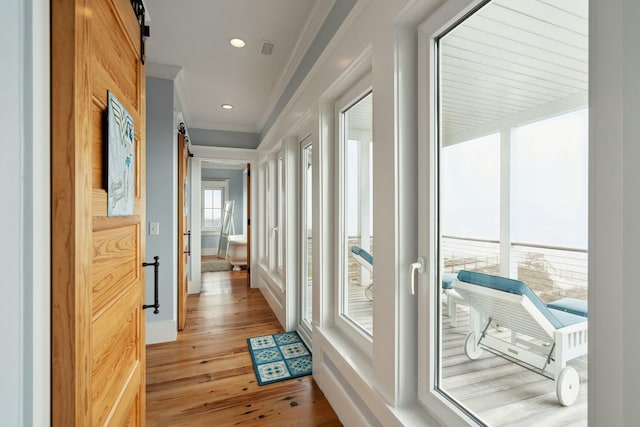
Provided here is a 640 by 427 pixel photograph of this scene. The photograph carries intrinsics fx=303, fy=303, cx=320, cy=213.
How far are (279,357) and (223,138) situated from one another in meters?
3.67

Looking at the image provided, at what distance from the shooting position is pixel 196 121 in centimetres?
482

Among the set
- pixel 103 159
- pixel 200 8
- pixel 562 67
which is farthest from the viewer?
pixel 200 8

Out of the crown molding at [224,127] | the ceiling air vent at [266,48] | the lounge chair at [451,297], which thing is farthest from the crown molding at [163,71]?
the lounge chair at [451,297]

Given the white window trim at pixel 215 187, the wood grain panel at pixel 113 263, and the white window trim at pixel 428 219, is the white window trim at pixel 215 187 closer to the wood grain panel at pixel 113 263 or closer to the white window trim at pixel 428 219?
the wood grain panel at pixel 113 263

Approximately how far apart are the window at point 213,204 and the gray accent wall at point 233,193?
0.58 feet

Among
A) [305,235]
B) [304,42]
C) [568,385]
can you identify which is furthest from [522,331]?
[304,42]

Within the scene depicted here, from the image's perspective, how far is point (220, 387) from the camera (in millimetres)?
2287

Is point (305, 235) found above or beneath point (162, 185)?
beneath

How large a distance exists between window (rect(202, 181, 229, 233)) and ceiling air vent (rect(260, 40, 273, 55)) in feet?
22.8

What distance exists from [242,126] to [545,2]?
15.6ft

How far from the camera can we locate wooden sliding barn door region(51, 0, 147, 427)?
0.72 meters

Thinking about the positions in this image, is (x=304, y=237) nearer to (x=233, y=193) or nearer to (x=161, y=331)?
(x=161, y=331)
